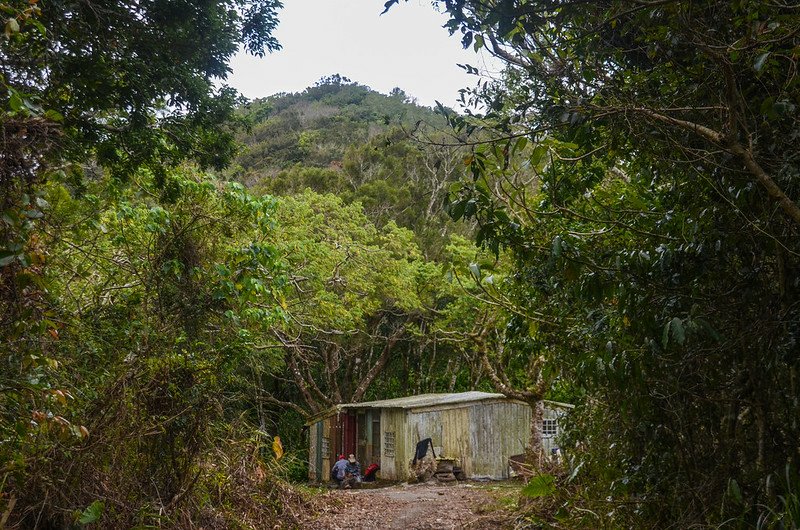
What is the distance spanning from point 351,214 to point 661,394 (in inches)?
669

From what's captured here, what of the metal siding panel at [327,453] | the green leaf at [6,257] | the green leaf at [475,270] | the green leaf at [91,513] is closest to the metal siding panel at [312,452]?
the metal siding panel at [327,453]

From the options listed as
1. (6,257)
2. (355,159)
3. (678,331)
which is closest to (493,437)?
(355,159)

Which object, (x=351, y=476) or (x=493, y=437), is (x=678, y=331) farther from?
(x=493, y=437)

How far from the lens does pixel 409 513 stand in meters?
12.2

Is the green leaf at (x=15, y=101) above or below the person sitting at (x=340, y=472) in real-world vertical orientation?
above

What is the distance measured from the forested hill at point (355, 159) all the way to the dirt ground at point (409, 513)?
5.12 m

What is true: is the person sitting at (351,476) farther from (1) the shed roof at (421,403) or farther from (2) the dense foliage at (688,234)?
(2) the dense foliage at (688,234)

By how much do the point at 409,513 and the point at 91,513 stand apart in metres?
6.91

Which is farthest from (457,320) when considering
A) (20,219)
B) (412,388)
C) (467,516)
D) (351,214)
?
(20,219)

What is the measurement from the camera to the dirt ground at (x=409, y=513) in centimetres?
1062

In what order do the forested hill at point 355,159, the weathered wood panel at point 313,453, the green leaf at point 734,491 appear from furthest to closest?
the forested hill at point 355,159 < the weathered wood panel at point 313,453 < the green leaf at point 734,491

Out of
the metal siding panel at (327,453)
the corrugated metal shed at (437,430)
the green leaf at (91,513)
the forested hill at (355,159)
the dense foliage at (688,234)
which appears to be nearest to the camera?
the dense foliage at (688,234)

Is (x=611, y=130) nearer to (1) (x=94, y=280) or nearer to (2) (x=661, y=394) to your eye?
(2) (x=661, y=394)

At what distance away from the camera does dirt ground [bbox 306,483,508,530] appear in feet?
34.8
